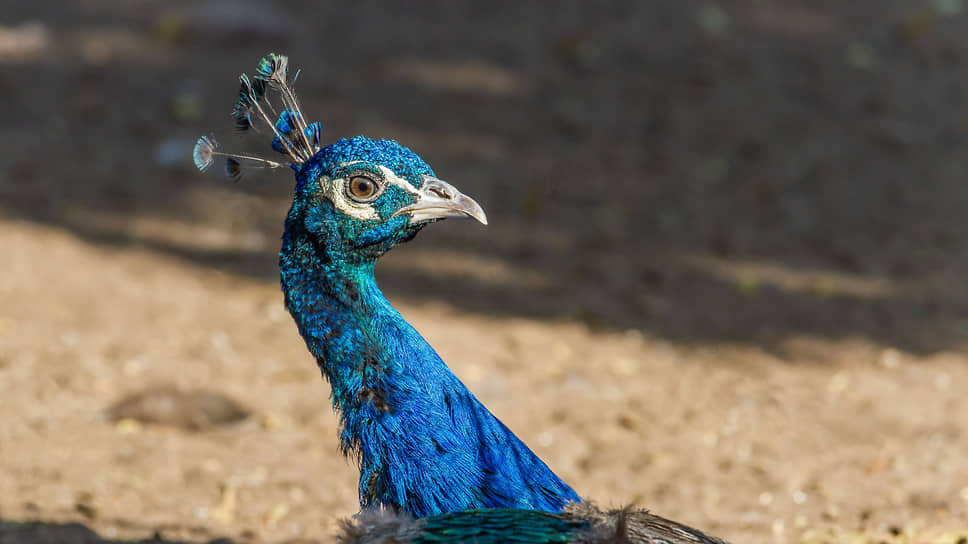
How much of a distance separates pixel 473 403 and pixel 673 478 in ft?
6.23

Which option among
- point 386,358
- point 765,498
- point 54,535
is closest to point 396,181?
point 386,358

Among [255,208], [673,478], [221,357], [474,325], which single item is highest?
[255,208]

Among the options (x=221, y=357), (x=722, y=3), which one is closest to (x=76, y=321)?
(x=221, y=357)

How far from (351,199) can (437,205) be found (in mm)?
203

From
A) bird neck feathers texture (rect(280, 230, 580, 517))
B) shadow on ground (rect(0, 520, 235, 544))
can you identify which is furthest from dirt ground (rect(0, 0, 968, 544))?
bird neck feathers texture (rect(280, 230, 580, 517))

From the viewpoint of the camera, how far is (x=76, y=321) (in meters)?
5.18

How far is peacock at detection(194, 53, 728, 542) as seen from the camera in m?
2.29

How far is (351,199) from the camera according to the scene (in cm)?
239

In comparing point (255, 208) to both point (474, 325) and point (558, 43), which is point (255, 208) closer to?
point (474, 325)

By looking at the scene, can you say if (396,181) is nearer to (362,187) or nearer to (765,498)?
(362,187)

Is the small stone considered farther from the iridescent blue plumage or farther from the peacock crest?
the peacock crest

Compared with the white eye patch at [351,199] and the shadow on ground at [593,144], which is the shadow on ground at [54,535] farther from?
the shadow on ground at [593,144]

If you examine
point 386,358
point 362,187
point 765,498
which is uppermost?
point 362,187

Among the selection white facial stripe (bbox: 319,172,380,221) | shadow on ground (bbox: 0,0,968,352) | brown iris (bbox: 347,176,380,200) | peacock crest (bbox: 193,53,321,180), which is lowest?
white facial stripe (bbox: 319,172,380,221)
